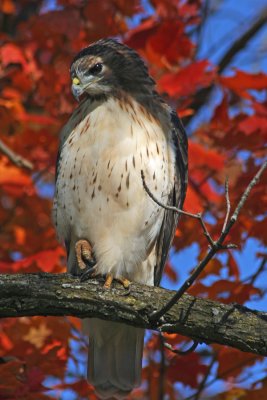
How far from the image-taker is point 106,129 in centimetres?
467

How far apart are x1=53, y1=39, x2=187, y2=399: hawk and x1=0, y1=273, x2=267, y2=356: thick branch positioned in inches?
19.8

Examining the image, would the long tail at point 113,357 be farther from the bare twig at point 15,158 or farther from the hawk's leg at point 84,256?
the bare twig at point 15,158

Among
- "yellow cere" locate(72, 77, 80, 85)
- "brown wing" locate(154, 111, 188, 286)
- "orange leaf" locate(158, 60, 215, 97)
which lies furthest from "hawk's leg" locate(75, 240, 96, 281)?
"orange leaf" locate(158, 60, 215, 97)

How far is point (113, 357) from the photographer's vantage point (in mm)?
5039

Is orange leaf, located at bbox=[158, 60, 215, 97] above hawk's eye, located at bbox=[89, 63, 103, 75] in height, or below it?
above

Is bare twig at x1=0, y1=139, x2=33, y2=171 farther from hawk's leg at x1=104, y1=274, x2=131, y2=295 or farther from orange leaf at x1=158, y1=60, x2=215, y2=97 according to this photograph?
hawk's leg at x1=104, y1=274, x2=131, y2=295

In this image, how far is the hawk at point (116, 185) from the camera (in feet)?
15.0

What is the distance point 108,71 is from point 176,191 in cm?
83

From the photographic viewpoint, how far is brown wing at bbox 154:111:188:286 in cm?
478

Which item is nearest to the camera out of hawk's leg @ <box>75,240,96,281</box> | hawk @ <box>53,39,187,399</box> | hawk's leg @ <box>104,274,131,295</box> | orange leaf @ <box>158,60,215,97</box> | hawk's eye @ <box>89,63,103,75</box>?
hawk's leg @ <box>104,274,131,295</box>

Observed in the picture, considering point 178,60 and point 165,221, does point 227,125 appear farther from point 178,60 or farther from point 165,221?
point 165,221

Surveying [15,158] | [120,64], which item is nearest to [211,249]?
[120,64]

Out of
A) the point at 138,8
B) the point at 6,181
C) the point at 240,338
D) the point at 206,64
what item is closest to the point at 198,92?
the point at 138,8

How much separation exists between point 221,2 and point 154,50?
2379 millimetres
